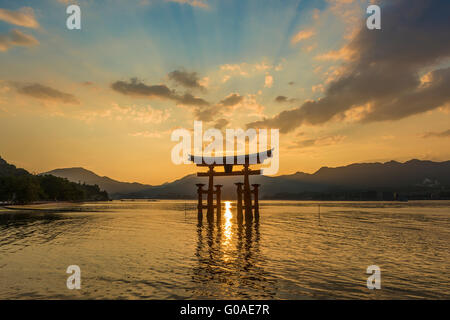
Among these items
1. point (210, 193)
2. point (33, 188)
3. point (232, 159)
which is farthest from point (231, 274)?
point (33, 188)

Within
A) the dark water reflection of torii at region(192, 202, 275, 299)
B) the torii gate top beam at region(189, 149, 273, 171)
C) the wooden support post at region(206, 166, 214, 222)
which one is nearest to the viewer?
the dark water reflection of torii at region(192, 202, 275, 299)

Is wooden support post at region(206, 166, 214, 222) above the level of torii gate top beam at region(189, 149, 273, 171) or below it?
below

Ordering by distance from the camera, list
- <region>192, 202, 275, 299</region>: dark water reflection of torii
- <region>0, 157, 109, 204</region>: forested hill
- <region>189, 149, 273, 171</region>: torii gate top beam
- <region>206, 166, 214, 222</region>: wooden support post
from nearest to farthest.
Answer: <region>192, 202, 275, 299</region>: dark water reflection of torii → <region>189, 149, 273, 171</region>: torii gate top beam → <region>206, 166, 214, 222</region>: wooden support post → <region>0, 157, 109, 204</region>: forested hill

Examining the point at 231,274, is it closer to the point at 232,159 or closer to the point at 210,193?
the point at 232,159

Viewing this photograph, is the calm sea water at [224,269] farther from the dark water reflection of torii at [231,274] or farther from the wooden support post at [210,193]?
the wooden support post at [210,193]

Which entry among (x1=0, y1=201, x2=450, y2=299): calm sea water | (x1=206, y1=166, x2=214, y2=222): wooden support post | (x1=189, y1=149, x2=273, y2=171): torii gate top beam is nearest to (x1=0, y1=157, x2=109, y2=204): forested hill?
(x1=206, y1=166, x2=214, y2=222): wooden support post

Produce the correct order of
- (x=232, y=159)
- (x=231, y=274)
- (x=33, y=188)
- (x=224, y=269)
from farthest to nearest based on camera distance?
(x=33, y=188) < (x=232, y=159) < (x=224, y=269) < (x=231, y=274)

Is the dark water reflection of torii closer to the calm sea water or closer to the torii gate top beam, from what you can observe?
the calm sea water

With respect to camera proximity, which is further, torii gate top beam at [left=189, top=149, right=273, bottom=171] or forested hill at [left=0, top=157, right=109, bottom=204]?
forested hill at [left=0, top=157, right=109, bottom=204]
